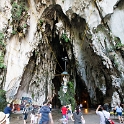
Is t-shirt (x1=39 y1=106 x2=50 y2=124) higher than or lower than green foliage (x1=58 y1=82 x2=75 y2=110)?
lower

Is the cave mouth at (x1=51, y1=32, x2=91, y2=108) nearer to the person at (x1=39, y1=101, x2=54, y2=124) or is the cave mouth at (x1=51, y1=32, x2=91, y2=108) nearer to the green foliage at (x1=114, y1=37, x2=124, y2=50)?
the green foliage at (x1=114, y1=37, x2=124, y2=50)

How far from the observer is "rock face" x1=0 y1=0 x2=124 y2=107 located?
12875 millimetres

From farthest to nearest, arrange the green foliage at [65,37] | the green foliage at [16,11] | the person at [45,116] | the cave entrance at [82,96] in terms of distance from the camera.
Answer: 1. the cave entrance at [82,96]
2. the green foliage at [65,37]
3. the green foliage at [16,11]
4. the person at [45,116]

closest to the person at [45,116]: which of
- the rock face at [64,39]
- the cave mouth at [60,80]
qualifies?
the rock face at [64,39]

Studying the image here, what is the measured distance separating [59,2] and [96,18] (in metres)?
3.09

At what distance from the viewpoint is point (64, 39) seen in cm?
1437

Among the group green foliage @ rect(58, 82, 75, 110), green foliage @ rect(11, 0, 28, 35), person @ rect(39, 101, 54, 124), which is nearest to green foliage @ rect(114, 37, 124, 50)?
green foliage @ rect(58, 82, 75, 110)

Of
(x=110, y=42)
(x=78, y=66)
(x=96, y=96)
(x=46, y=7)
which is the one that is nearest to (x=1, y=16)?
(x=46, y=7)

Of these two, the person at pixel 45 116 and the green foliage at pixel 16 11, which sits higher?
the green foliage at pixel 16 11

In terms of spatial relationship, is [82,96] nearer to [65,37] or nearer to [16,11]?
[65,37]

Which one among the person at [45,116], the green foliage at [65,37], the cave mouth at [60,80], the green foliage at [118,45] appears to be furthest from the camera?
the cave mouth at [60,80]

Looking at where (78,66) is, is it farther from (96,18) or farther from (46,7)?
(46,7)

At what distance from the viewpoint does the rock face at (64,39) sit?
42.2ft

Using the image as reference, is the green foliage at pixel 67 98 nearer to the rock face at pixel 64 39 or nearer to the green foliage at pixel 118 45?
the rock face at pixel 64 39
